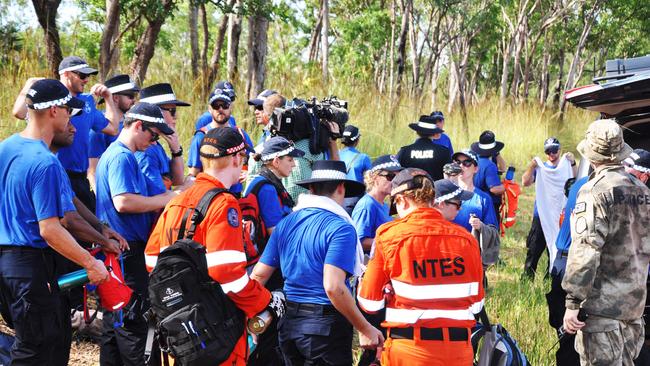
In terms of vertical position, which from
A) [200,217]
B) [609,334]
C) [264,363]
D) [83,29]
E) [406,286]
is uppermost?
[83,29]

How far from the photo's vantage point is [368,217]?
5301 mm

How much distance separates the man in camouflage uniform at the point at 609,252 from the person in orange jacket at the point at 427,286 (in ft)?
2.70

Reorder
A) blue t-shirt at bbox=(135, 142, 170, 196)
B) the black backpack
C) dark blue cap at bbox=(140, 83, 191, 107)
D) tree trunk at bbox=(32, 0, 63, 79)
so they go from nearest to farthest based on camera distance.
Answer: the black backpack → blue t-shirt at bbox=(135, 142, 170, 196) → dark blue cap at bbox=(140, 83, 191, 107) → tree trunk at bbox=(32, 0, 63, 79)

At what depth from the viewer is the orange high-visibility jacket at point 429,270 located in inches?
141

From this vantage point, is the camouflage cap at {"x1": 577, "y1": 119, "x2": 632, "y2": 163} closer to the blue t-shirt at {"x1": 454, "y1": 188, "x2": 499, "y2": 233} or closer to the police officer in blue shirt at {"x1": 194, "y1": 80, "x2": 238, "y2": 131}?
the blue t-shirt at {"x1": 454, "y1": 188, "x2": 499, "y2": 233}

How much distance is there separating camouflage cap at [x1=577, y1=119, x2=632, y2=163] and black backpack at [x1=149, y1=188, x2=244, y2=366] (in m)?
2.45

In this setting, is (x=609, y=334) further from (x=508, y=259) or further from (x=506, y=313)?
(x=508, y=259)

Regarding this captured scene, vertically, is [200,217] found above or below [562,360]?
above

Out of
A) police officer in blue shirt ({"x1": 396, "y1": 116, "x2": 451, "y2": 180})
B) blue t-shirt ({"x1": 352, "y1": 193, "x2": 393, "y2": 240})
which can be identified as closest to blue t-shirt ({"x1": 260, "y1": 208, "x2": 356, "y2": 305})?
blue t-shirt ({"x1": 352, "y1": 193, "x2": 393, "y2": 240})

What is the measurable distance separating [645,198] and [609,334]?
0.86 metres

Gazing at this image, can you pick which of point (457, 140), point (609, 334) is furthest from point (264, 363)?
point (457, 140)

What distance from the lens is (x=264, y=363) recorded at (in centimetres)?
465

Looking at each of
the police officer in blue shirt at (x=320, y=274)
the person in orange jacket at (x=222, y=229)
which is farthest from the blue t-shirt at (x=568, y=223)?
the person in orange jacket at (x=222, y=229)

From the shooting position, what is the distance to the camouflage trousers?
165 inches
